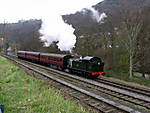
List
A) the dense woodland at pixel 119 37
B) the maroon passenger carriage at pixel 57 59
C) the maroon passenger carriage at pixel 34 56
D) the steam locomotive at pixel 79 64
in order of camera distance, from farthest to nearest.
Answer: the maroon passenger carriage at pixel 34 56 → the dense woodland at pixel 119 37 → the maroon passenger carriage at pixel 57 59 → the steam locomotive at pixel 79 64

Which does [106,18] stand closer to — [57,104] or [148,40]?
[148,40]

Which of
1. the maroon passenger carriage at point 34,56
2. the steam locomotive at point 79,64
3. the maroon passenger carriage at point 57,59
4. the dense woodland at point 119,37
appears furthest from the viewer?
the maroon passenger carriage at point 34,56

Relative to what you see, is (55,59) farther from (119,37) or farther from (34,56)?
(119,37)

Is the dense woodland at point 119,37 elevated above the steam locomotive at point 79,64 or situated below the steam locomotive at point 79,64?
above

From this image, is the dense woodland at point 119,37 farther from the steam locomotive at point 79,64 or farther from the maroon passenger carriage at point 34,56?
the steam locomotive at point 79,64

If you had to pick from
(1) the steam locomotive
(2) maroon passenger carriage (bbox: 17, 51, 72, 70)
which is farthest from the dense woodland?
(1) the steam locomotive

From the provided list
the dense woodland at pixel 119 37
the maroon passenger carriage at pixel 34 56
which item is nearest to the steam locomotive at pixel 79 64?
the maroon passenger carriage at pixel 34 56

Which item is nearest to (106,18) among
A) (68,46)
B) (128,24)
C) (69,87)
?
(128,24)

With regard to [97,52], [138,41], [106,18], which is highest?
[106,18]

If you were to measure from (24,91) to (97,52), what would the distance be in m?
22.9

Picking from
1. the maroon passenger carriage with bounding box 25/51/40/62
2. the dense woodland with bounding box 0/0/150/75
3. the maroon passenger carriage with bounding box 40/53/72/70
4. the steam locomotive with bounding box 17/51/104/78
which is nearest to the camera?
the steam locomotive with bounding box 17/51/104/78

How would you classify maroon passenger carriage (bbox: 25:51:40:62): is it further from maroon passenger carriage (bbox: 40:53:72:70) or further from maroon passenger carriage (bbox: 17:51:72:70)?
maroon passenger carriage (bbox: 40:53:72:70)

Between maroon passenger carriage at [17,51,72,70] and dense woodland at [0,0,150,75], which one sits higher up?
dense woodland at [0,0,150,75]

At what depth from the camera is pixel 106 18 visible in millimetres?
31141
